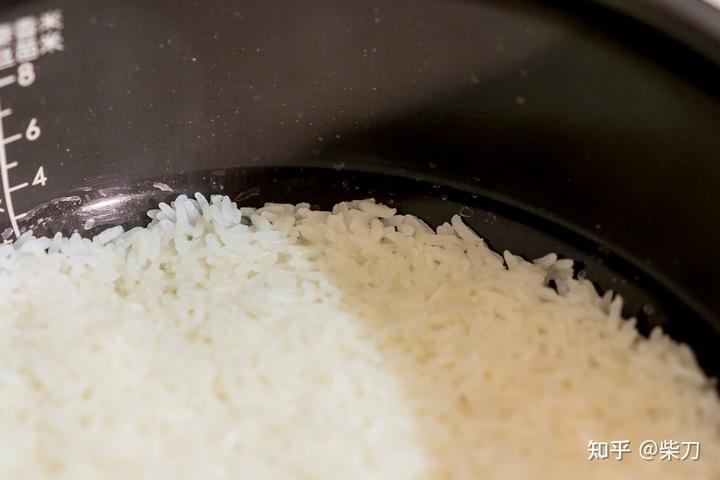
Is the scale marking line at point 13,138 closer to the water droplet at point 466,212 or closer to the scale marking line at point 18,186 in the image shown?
the scale marking line at point 18,186

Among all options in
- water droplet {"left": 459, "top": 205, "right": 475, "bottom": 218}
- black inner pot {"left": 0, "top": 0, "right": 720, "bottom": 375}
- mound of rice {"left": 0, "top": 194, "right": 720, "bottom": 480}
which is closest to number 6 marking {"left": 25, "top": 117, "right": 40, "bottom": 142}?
black inner pot {"left": 0, "top": 0, "right": 720, "bottom": 375}

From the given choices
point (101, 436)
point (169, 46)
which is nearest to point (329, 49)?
point (169, 46)

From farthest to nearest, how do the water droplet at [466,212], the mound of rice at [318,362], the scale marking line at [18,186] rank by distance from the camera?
the water droplet at [466,212] → the scale marking line at [18,186] → the mound of rice at [318,362]

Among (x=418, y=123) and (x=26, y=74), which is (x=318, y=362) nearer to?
(x=418, y=123)

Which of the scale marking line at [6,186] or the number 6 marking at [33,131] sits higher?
the number 6 marking at [33,131]

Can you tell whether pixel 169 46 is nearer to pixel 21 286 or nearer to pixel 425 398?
pixel 21 286

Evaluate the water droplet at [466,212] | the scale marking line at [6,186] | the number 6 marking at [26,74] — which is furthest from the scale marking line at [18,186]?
the water droplet at [466,212]

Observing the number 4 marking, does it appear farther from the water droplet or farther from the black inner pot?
the water droplet

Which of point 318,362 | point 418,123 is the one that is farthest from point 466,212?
point 318,362
